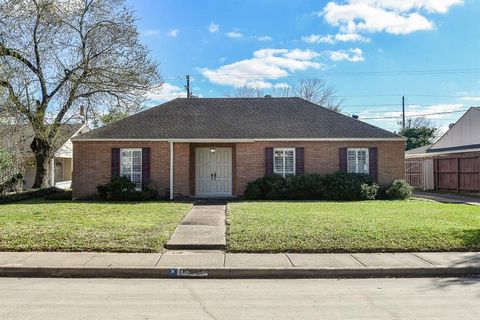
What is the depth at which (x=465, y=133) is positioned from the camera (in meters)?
25.1

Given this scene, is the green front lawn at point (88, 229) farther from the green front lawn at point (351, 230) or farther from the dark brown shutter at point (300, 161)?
the dark brown shutter at point (300, 161)

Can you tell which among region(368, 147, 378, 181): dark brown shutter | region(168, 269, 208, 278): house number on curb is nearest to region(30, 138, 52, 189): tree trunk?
region(368, 147, 378, 181): dark brown shutter

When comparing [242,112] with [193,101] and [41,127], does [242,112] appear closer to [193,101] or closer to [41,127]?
[193,101]

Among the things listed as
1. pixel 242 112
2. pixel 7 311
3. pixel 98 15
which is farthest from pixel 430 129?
pixel 7 311

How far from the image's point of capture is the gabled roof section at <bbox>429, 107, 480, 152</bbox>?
24069 mm

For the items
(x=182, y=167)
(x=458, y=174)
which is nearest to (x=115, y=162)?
(x=182, y=167)

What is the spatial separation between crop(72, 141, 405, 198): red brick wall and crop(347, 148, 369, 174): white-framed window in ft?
0.84

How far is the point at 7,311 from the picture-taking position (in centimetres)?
539

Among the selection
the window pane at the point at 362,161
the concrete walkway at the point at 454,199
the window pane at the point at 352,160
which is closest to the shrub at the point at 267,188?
the window pane at the point at 352,160

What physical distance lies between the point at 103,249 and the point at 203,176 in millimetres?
11149

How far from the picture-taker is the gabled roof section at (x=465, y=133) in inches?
948

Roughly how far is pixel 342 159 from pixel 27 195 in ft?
48.9

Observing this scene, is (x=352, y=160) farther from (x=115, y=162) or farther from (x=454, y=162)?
(x=115, y=162)

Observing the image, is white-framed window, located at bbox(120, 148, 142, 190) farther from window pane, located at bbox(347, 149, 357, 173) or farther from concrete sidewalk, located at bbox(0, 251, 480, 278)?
concrete sidewalk, located at bbox(0, 251, 480, 278)
